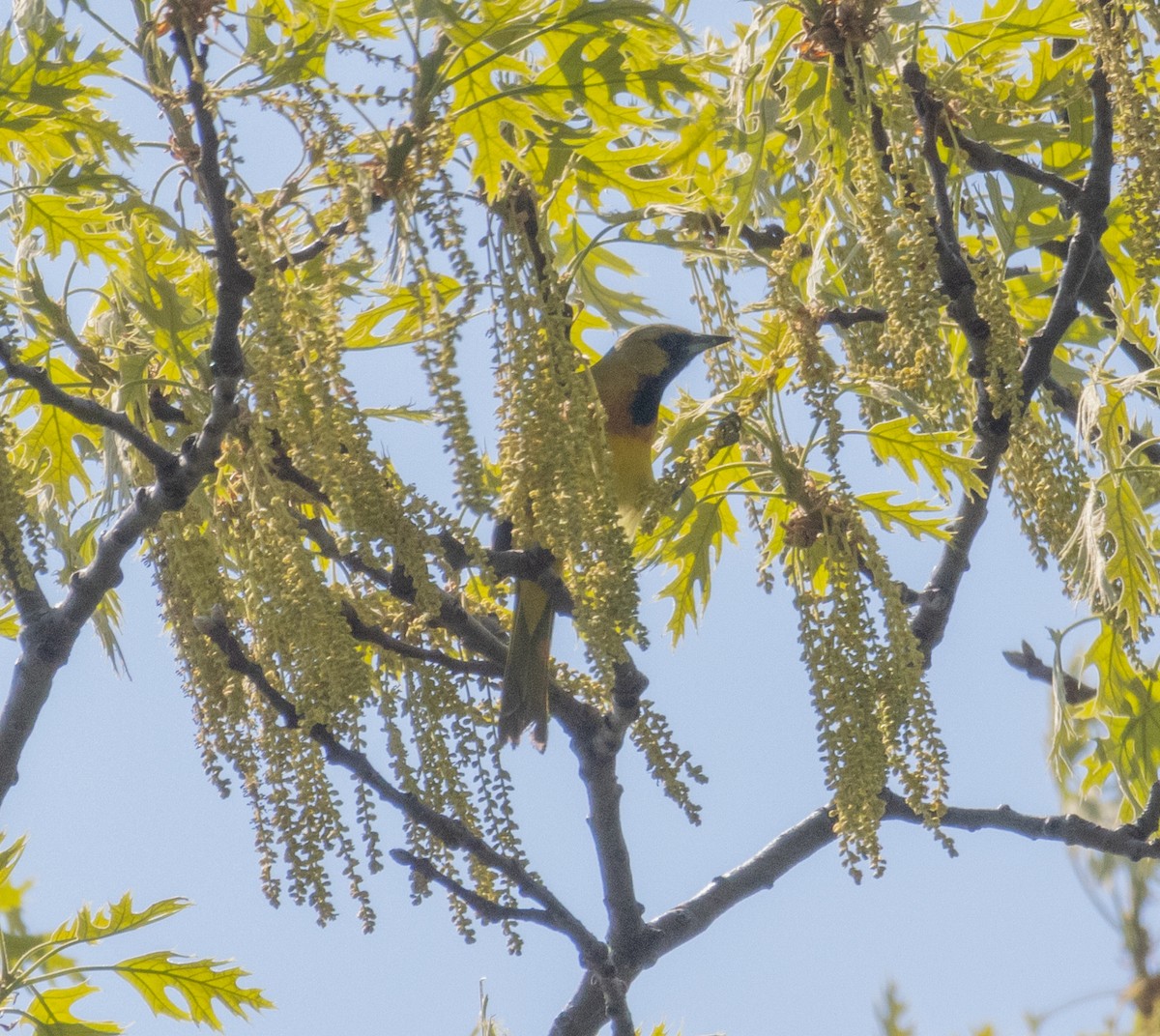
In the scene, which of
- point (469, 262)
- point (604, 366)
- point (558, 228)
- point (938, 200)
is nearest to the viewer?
point (469, 262)

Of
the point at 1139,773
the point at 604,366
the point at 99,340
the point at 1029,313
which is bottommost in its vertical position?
the point at 1139,773

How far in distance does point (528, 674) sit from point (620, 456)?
3.85 feet

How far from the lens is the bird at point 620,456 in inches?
128

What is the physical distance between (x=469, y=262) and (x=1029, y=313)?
2.61 meters

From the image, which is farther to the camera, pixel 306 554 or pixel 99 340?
pixel 99 340

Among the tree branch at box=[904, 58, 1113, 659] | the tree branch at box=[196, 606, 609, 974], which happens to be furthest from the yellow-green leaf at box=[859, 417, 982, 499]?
the tree branch at box=[196, 606, 609, 974]

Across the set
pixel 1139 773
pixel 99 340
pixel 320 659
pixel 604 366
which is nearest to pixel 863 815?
pixel 320 659

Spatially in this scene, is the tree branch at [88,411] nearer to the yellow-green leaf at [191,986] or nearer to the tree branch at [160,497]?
the tree branch at [160,497]

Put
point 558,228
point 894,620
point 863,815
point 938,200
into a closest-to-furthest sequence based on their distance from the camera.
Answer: point 863,815 → point 894,620 → point 938,200 → point 558,228

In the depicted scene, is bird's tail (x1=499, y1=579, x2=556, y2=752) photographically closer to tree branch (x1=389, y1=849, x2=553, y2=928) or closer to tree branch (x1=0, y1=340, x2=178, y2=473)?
tree branch (x1=389, y1=849, x2=553, y2=928)

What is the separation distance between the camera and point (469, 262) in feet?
7.22

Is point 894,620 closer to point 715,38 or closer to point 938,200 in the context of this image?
point 938,200

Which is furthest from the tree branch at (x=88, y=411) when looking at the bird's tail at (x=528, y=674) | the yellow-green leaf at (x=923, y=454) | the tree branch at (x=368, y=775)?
the yellow-green leaf at (x=923, y=454)

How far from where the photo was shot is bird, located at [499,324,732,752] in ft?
10.7
